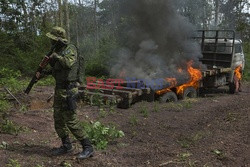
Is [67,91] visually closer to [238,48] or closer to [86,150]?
[86,150]

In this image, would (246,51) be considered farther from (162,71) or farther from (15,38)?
(15,38)

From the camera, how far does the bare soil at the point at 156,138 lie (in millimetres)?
4641

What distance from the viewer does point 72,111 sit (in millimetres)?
4480

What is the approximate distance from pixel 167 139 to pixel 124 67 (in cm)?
537

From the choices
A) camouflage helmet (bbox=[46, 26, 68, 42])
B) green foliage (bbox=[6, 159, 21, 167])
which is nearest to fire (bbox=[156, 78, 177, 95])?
camouflage helmet (bbox=[46, 26, 68, 42])

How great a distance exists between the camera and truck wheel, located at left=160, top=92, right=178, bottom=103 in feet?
30.6

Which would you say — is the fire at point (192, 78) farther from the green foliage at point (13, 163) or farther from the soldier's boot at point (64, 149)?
the green foliage at point (13, 163)

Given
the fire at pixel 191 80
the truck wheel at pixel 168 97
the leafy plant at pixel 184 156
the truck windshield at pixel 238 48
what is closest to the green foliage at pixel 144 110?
the truck wheel at pixel 168 97

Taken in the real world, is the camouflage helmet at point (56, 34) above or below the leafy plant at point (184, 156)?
above

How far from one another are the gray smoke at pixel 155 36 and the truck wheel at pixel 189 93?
35.8 inches

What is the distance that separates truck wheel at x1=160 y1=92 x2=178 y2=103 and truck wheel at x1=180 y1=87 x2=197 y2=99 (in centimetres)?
58

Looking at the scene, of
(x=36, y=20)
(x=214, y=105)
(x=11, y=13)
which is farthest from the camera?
(x=36, y=20)

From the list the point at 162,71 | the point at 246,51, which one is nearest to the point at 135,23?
the point at 162,71

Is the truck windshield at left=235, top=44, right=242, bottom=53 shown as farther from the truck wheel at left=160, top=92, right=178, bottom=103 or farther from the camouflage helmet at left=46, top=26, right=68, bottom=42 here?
the camouflage helmet at left=46, top=26, right=68, bottom=42
